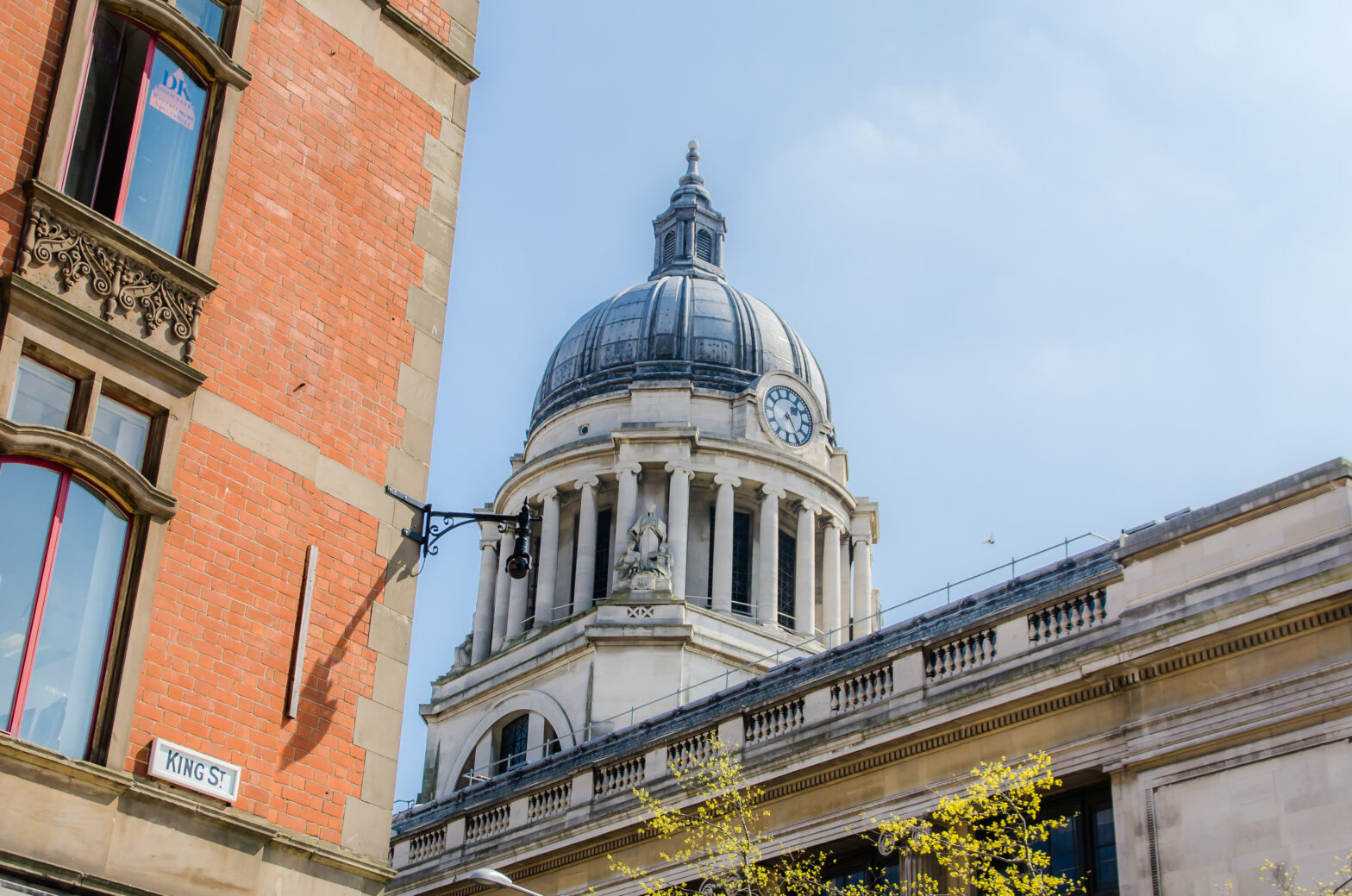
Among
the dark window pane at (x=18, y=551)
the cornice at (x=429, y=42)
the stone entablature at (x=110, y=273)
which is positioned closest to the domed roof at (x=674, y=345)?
the cornice at (x=429, y=42)

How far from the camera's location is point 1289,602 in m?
21.2

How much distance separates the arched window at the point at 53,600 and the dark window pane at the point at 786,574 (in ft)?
139

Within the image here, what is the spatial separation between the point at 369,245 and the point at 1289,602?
1191cm

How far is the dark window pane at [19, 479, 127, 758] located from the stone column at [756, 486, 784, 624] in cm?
3959

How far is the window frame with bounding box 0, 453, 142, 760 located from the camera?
44.7 ft

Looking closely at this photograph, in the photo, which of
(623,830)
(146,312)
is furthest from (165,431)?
(623,830)

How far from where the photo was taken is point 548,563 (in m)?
55.4

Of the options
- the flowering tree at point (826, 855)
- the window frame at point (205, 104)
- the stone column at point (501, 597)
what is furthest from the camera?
the stone column at point (501, 597)

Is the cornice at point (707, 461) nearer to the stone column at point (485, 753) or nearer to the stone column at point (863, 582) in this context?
the stone column at point (863, 582)

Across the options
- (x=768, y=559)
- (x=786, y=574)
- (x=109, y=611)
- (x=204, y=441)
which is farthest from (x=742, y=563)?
(x=109, y=611)

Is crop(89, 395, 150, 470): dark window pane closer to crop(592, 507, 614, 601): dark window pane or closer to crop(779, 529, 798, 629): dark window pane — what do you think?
crop(592, 507, 614, 601): dark window pane

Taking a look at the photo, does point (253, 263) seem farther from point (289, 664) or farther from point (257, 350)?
point (289, 664)

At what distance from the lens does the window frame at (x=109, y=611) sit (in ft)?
44.7

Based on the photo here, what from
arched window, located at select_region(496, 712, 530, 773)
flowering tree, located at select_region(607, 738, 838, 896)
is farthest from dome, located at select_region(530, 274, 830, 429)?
flowering tree, located at select_region(607, 738, 838, 896)
